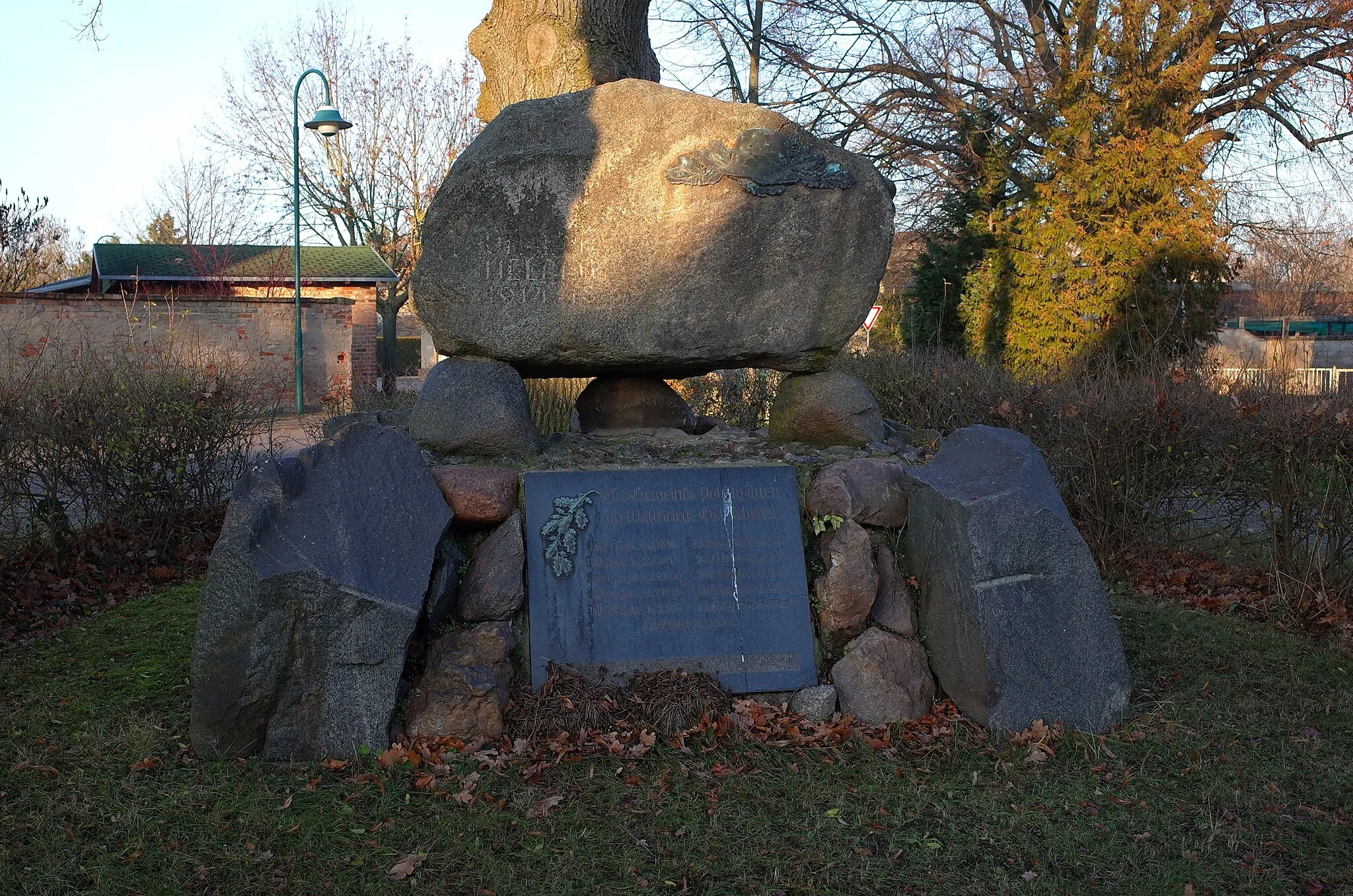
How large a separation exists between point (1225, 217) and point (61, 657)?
1512 cm

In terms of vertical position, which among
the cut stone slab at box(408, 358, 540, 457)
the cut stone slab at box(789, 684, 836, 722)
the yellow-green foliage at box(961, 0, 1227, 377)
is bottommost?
the cut stone slab at box(789, 684, 836, 722)

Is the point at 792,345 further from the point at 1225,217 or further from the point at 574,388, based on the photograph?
the point at 1225,217

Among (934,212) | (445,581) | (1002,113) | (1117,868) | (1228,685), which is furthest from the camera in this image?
(934,212)

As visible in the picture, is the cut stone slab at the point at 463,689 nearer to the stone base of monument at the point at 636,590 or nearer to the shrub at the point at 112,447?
the stone base of monument at the point at 636,590

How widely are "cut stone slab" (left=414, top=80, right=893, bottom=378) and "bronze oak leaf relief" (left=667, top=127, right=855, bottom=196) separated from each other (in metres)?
0.03

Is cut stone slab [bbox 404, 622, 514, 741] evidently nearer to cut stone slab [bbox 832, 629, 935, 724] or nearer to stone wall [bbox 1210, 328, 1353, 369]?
cut stone slab [bbox 832, 629, 935, 724]

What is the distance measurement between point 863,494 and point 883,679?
78 cm

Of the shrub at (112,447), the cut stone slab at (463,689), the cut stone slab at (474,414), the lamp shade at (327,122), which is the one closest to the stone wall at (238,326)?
the lamp shade at (327,122)

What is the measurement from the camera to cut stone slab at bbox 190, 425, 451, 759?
11.2ft

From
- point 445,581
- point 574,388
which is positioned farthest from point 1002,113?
point 445,581

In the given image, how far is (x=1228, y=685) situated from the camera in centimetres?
427

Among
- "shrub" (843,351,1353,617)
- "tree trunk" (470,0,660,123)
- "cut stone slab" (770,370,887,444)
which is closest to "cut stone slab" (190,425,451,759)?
"cut stone slab" (770,370,887,444)

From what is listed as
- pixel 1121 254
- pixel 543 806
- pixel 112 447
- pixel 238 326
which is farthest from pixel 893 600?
pixel 238 326

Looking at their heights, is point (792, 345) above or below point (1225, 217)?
below
